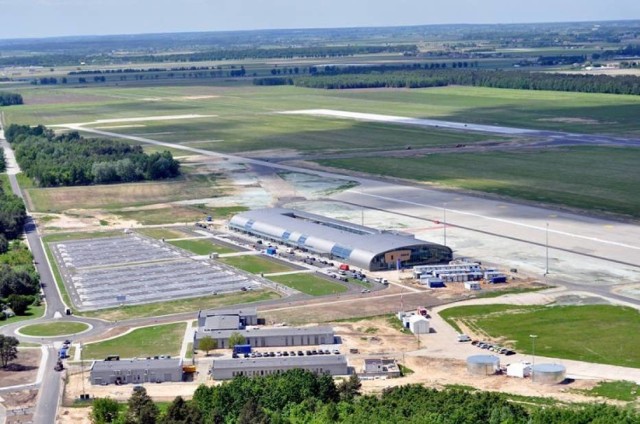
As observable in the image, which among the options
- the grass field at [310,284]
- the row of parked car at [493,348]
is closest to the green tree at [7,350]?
the grass field at [310,284]

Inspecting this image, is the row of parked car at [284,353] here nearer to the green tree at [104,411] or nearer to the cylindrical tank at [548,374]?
the cylindrical tank at [548,374]

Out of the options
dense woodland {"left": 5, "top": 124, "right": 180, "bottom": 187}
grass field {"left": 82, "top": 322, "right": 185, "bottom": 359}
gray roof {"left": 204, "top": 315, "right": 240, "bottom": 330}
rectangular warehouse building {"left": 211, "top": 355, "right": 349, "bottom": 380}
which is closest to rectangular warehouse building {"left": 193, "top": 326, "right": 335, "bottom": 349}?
gray roof {"left": 204, "top": 315, "right": 240, "bottom": 330}

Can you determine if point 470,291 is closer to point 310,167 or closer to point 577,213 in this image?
point 577,213

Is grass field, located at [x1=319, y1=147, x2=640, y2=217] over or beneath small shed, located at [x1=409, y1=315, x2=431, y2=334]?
beneath

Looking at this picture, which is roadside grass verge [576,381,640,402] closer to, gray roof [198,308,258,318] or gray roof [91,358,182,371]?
gray roof [91,358,182,371]

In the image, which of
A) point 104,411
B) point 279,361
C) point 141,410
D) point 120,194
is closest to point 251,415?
point 141,410

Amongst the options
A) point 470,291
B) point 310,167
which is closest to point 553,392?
point 470,291
